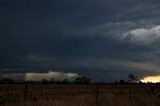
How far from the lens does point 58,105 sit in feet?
66.4

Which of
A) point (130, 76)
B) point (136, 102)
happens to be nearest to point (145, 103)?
point (136, 102)

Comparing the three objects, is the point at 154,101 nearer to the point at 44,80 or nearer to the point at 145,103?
the point at 145,103

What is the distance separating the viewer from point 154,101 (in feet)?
81.7

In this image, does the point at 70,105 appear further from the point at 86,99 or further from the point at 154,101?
the point at 154,101

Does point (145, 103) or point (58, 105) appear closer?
point (58, 105)

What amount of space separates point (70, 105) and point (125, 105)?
3.76 meters

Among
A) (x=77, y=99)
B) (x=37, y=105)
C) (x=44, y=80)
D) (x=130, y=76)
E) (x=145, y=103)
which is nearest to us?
(x=37, y=105)

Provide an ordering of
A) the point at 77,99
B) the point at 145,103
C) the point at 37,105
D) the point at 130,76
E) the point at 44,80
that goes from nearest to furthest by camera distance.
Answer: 1. the point at 37,105
2. the point at 77,99
3. the point at 145,103
4. the point at 130,76
5. the point at 44,80

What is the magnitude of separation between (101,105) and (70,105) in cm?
Result: 261

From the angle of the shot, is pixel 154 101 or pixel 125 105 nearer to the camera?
pixel 125 105

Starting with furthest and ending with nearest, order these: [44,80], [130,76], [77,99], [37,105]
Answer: [44,80] → [130,76] → [77,99] → [37,105]

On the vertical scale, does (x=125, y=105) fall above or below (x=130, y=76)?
below

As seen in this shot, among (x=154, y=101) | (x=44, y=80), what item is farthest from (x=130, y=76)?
(x=154, y=101)

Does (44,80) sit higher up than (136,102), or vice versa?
(44,80)
